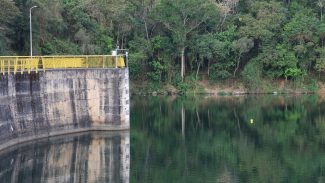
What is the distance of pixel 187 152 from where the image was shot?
4469 centimetres

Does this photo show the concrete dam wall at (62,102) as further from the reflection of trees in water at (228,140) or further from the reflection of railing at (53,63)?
the reflection of trees in water at (228,140)

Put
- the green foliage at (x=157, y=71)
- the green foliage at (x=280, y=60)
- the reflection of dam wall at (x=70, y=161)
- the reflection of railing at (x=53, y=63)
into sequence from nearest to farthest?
the reflection of dam wall at (x=70, y=161), the reflection of railing at (x=53, y=63), the green foliage at (x=280, y=60), the green foliage at (x=157, y=71)

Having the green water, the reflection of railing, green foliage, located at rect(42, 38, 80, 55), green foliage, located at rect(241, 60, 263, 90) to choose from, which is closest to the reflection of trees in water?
the green water

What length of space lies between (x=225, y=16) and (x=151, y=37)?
36.7 feet

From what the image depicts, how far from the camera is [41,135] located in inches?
1902

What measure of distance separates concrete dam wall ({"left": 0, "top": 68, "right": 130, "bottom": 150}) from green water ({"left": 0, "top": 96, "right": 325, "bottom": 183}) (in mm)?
1119

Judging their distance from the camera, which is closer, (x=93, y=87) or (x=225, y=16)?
(x=93, y=87)

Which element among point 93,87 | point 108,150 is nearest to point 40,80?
point 93,87

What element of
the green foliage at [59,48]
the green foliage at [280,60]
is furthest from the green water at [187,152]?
the green foliage at [280,60]

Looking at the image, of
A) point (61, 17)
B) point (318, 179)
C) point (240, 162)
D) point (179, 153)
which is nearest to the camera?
point (318, 179)

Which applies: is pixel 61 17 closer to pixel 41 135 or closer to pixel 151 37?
pixel 151 37

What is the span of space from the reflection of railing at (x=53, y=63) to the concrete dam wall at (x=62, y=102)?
1.99 ft

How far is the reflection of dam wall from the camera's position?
1446 inches

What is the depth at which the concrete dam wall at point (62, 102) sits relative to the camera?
45.5 meters
